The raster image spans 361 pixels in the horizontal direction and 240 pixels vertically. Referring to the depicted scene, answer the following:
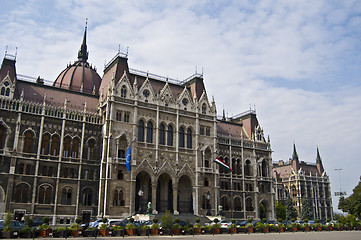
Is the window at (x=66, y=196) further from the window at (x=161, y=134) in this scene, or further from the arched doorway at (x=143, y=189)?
the window at (x=161, y=134)

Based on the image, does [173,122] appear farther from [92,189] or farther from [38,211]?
[38,211]

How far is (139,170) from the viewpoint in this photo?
54.4 m

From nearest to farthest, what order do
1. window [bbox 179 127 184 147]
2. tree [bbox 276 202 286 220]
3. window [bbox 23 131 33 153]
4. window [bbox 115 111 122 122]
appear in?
window [bbox 23 131 33 153] → window [bbox 115 111 122 122] → window [bbox 179 127 184 147] → tree [bbox 276 202 286 220]

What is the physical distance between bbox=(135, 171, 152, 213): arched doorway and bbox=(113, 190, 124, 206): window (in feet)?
12.9

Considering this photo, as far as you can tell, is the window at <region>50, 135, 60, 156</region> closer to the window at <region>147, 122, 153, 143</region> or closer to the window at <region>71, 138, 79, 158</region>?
the window at <region>71, 138, 79, 158</region>

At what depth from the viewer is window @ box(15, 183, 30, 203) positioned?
47.4 m

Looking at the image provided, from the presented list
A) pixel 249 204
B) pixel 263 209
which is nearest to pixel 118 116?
pixel 249 204

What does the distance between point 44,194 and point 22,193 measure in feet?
9.36

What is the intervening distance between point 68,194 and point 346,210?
7040cm

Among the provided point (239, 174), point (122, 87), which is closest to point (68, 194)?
point (122, 87)

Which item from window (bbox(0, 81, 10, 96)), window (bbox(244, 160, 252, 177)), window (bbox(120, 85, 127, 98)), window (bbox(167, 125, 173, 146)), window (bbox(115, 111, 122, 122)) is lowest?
window (bbox(244, 160, 252, 177))

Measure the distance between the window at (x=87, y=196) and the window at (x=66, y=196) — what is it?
1.99m

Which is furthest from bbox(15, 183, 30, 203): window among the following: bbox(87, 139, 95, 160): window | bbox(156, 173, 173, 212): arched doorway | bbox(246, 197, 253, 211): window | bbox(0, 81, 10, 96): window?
bbox(246, 197, 253, 211): window

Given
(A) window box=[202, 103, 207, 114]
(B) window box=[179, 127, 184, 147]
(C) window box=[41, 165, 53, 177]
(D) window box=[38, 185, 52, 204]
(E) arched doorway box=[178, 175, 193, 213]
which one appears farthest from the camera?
(A) window box=[202, 103, 207, 114]
